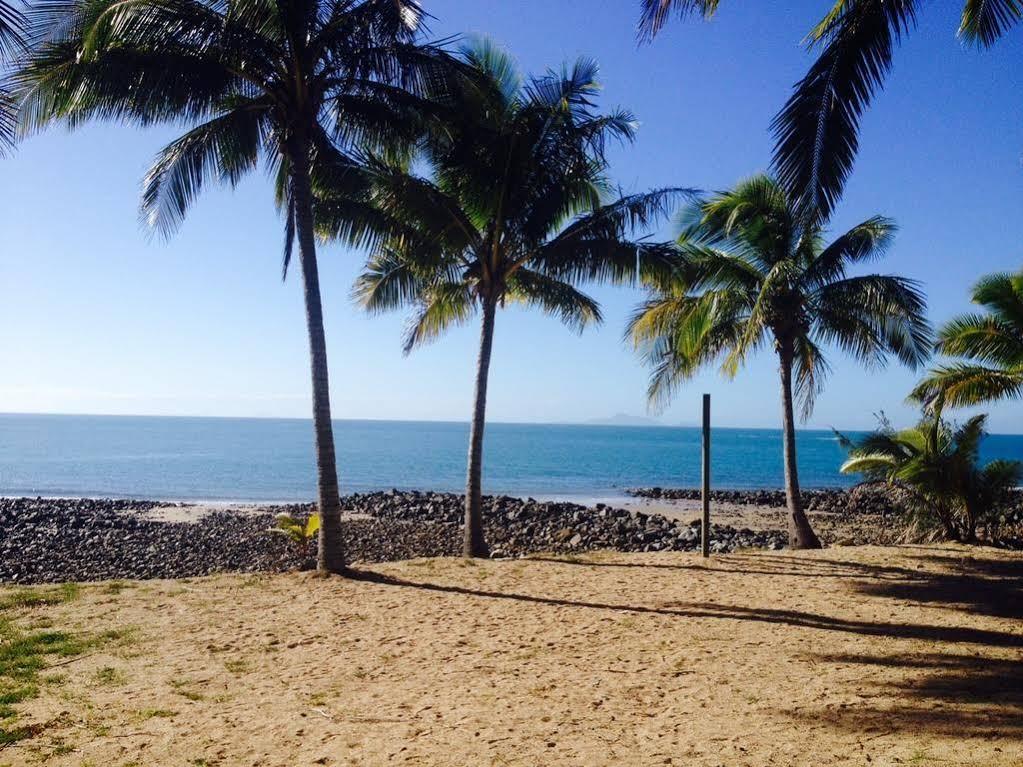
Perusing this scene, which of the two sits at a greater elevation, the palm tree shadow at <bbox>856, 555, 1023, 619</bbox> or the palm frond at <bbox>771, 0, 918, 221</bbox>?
the palm frond at <bbox>771, 0, 918, 221</bbox>

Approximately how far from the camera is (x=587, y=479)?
174 feet

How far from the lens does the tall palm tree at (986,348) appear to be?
13.3m

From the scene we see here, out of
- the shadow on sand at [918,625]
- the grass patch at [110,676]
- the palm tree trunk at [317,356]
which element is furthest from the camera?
the palm tree trunk at [317,356]

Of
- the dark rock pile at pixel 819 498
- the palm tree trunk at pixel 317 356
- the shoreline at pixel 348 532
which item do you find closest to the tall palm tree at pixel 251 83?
the palm tree trunk at pixel 317 356

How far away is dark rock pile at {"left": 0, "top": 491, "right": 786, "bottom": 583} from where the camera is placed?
16.6 m

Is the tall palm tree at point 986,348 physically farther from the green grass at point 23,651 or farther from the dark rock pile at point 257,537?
the green grass at point 23,651

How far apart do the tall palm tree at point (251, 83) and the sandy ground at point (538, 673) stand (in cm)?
289

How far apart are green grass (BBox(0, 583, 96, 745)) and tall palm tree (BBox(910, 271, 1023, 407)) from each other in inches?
560

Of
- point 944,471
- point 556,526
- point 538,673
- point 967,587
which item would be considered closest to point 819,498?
point 556,526

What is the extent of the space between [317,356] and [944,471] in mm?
11290

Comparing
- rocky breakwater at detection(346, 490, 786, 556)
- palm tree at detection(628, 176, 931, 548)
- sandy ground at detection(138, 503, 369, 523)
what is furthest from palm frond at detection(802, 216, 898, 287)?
sandy ground at detection(138, 503, 369, 523)

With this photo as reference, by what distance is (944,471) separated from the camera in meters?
13.8

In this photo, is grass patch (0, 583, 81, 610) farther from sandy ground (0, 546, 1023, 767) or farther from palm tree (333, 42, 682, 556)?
palm tree (333, 42, 682, 556)

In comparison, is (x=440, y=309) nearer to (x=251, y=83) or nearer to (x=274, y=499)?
(x=251, y=83)
